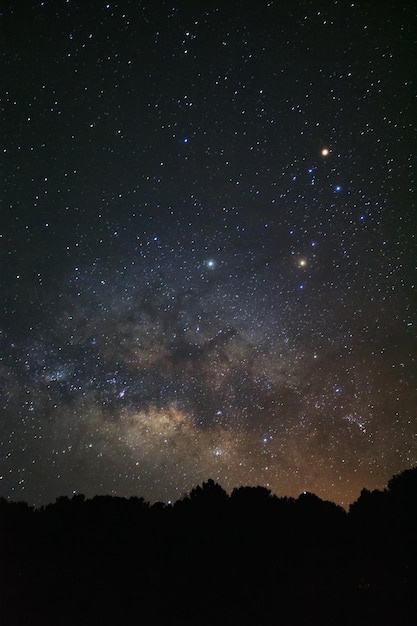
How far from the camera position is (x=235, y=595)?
559 inches

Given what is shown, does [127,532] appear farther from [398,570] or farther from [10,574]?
[398,570]

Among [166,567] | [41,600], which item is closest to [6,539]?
[41,600]

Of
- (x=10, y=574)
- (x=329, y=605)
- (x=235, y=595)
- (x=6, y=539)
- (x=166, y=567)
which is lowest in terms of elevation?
(x=329, y=605)

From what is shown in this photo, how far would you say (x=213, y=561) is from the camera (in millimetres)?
14961

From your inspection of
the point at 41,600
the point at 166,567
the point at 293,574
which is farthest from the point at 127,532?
the point at 293,574

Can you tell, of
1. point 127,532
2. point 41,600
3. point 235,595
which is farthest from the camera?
point 127,532

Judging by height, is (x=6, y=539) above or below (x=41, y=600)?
above

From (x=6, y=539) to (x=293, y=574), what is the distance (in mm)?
8798

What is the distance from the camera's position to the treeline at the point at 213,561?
1341 centimetres

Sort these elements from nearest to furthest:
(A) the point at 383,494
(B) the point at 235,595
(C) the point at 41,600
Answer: (C) the point at 41,600 < (B) the point at 235,595 < (A) the point at 383,494

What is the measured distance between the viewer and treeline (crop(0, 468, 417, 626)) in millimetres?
13414

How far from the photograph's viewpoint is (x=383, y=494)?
16.6 meters

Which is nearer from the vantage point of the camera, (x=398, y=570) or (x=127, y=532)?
(x=398, y=570)

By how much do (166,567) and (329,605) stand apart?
4.80 meters
